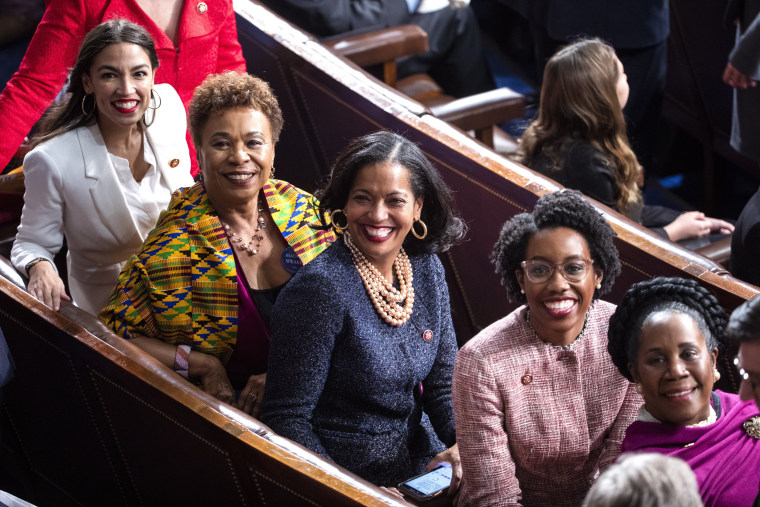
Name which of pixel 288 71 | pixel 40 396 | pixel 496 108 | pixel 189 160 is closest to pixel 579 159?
pixel 496 108

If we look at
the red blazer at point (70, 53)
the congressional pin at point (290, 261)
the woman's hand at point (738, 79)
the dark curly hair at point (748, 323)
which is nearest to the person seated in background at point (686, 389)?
the dark curly hair at point (748, 323)

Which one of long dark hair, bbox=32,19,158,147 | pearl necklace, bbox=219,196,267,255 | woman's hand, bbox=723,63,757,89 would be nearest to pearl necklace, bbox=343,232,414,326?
pearl necklace, bbox=219,196,267,255

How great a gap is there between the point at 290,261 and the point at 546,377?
71cm

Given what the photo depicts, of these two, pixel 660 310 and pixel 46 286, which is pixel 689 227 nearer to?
pixel 660 310

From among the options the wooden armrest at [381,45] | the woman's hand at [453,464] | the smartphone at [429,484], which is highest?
the wooden armrest at [381,45]

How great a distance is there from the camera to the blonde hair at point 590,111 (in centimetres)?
313

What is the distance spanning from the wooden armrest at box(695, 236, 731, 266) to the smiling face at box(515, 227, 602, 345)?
130 cm

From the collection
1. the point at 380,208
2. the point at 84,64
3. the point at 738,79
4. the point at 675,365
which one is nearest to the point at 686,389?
the point at 675,365

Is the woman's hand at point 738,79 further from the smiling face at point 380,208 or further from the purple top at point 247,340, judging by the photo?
the purple top at point 247,340

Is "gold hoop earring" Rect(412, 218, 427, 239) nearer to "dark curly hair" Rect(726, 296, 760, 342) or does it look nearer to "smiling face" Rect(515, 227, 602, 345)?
"smiling face" Rect(515, 227, 602, 345)

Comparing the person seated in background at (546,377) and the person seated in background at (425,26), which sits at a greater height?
the person seated in background at (425,26)

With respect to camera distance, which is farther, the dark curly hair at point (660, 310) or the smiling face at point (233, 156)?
the smiling face at point (233, 156)

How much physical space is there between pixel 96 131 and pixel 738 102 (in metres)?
2.39

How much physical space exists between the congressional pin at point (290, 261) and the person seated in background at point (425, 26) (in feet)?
5.94
